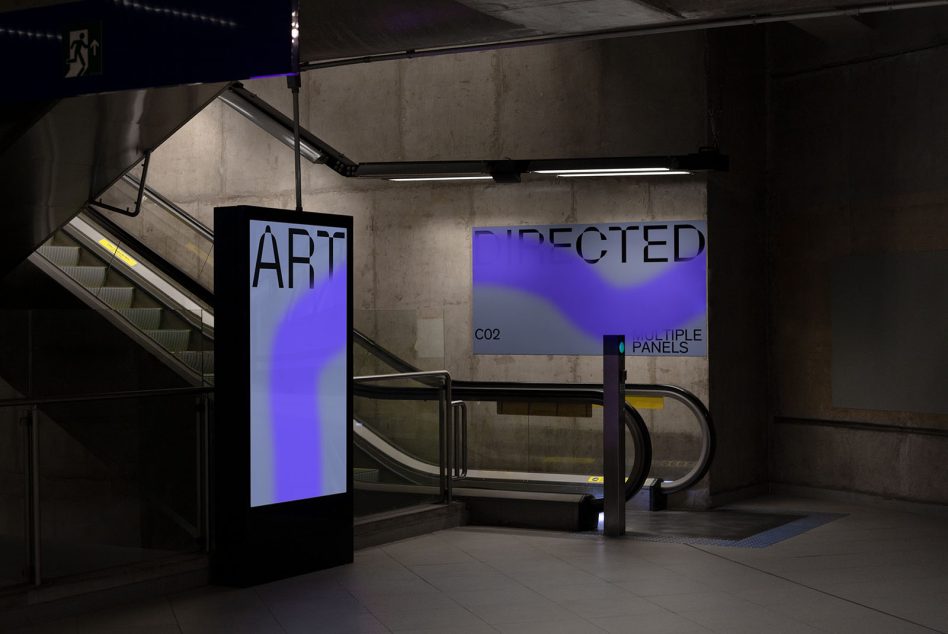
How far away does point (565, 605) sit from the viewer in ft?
20.8

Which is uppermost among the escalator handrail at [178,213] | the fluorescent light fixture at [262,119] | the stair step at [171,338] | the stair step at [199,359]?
the fluorescent light fixture at [262,119]

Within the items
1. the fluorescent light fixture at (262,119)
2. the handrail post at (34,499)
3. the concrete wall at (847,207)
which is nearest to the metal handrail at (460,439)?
the fluorescent light fixture at (262,119)

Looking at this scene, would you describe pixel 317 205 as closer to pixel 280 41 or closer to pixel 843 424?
pixel 843 424

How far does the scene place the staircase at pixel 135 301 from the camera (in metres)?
7.60

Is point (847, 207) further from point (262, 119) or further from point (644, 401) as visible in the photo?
point (262, 119)

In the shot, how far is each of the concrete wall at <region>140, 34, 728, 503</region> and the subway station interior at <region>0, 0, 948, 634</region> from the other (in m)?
0.03

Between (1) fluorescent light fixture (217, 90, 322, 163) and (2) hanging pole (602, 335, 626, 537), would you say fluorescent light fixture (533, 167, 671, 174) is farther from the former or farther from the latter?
(1) fluorescent light fixture (217, 90, 322, 163)

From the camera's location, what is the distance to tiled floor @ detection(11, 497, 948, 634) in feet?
Result: 19.4

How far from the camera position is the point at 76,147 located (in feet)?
23.8

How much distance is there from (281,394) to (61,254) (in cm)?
388

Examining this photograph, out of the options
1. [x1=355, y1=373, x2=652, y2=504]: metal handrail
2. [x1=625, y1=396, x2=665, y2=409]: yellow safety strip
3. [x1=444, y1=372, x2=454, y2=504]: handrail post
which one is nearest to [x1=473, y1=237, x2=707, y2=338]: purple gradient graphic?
[x1=625, y1=396, x2=665, y2=409]: yellow safety strip

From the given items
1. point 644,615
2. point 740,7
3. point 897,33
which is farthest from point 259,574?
point 897,33

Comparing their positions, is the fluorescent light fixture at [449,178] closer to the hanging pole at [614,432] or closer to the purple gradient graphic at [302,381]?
the hanging pole at [614,432]

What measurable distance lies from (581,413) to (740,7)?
3.28 m
